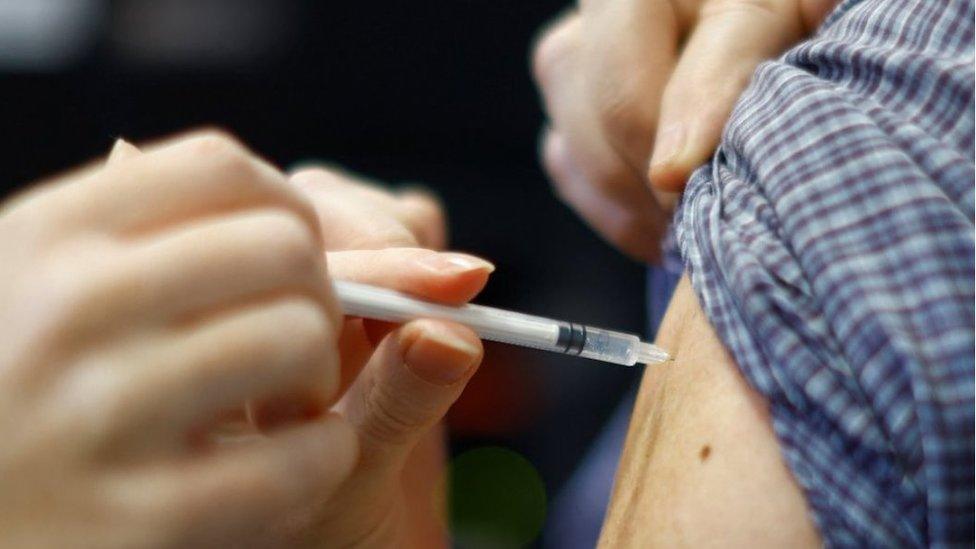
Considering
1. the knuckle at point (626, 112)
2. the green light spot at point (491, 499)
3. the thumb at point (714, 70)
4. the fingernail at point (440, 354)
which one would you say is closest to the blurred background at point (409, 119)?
the green light spot at point (491, 499)

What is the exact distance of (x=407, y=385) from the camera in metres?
0.63

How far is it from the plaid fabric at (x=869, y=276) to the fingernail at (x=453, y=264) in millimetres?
157

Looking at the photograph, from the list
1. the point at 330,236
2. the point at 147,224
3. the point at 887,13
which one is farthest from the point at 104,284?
the point at 887,13

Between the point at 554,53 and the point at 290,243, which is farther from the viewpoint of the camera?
the point at 554,53

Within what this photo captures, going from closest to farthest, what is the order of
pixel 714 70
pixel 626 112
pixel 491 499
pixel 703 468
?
pixel 703 468
pixel 714 70
pixel 626 112
pixel 491 499

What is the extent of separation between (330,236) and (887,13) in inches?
19.4

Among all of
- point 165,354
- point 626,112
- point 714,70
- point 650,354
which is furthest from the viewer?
point 626,112

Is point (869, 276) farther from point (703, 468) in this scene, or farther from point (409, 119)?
point (409, 119)

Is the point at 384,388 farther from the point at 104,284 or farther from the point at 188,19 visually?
the point at 188,19

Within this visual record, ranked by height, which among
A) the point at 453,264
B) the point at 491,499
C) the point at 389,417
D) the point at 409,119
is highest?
the point at 453,264

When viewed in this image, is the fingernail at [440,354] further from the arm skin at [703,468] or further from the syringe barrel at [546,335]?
the arm skin at [703,468]

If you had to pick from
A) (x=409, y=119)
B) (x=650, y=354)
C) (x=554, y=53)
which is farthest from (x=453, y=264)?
(x=409, y=119)

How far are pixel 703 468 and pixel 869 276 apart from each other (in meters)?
0.16

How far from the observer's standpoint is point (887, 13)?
62cm
